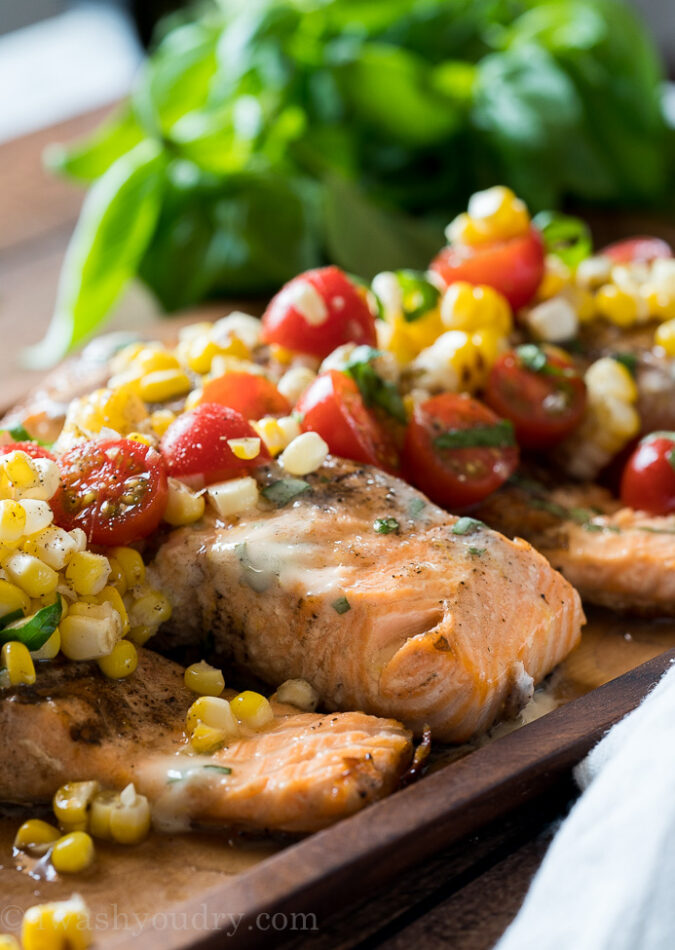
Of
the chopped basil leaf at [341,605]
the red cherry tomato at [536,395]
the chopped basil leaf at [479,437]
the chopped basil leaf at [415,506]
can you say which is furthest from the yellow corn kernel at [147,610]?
the red cherry tomato at [536,395]

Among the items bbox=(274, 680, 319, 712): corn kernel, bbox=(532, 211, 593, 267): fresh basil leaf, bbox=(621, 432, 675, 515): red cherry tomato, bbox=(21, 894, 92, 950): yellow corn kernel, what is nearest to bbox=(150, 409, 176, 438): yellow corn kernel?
bbox=(274, 680, 319, 712): corn kernel

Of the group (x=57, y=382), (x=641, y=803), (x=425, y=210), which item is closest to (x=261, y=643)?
(x=641, y=803)

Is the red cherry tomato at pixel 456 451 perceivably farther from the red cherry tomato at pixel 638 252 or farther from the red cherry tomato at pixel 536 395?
the red cherry tomato at pixel 638 252

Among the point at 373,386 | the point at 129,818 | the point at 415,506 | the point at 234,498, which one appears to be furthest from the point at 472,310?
the point at 129,818

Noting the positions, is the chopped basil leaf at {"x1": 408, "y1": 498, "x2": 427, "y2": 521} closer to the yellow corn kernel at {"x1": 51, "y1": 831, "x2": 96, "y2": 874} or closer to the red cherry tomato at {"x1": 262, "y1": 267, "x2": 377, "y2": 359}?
the red cherry tomato at {"x1": 262, "y1": 267, "x2": 377, "y2": 359}

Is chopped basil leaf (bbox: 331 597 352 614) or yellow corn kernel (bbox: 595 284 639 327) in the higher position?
chopped basil leaf (bbox: 331 597 352 614)

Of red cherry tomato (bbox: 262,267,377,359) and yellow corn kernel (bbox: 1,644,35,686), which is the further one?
red cherry tomato (bbox: 262,267,377,359)
